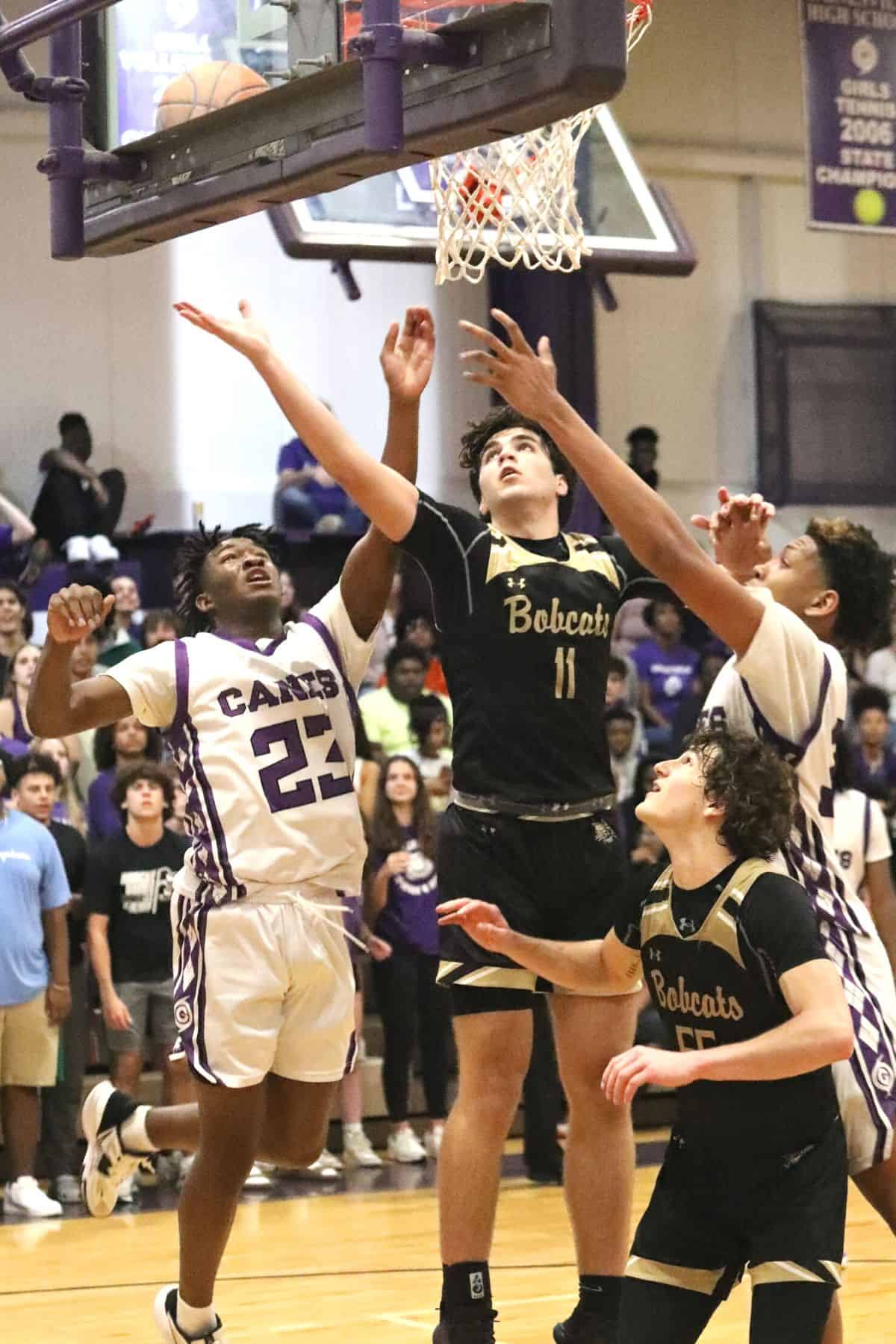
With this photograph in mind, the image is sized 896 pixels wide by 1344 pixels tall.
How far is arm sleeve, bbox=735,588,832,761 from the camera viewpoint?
406 cm

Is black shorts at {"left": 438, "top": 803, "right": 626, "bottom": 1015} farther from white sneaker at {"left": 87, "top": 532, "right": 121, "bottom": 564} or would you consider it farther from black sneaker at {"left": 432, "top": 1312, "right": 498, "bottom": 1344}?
white sneaker at {"left": 87, "top": 532, "right": 121, "bottom": 564}

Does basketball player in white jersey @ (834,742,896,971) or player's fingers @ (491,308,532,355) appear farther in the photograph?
basketball player in white jersey @ (834,742,896,971)

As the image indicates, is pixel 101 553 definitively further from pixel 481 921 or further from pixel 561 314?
pixel 481 921

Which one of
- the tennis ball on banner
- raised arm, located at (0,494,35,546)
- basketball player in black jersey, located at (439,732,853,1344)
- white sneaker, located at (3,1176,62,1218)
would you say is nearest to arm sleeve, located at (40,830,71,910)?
white sneaker, located at (3,1176,62,1218)

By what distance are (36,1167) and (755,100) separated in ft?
38.7

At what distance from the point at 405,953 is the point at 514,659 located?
5115mm

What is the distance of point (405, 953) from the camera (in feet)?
31.6

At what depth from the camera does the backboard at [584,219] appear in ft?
30.0

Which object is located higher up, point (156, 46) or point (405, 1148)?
point (156, 46)

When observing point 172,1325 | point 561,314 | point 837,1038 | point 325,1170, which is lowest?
point 325,1170

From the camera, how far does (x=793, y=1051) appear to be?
144 inches

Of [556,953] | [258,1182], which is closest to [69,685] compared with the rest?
[556,953]

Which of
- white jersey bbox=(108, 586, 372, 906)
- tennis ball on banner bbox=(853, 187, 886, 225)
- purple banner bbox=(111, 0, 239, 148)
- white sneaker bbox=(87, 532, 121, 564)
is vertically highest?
tennis ball on banner bbox=(853, 187, 886, 225)

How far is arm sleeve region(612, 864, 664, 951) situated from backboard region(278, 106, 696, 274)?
5097 millimetres
